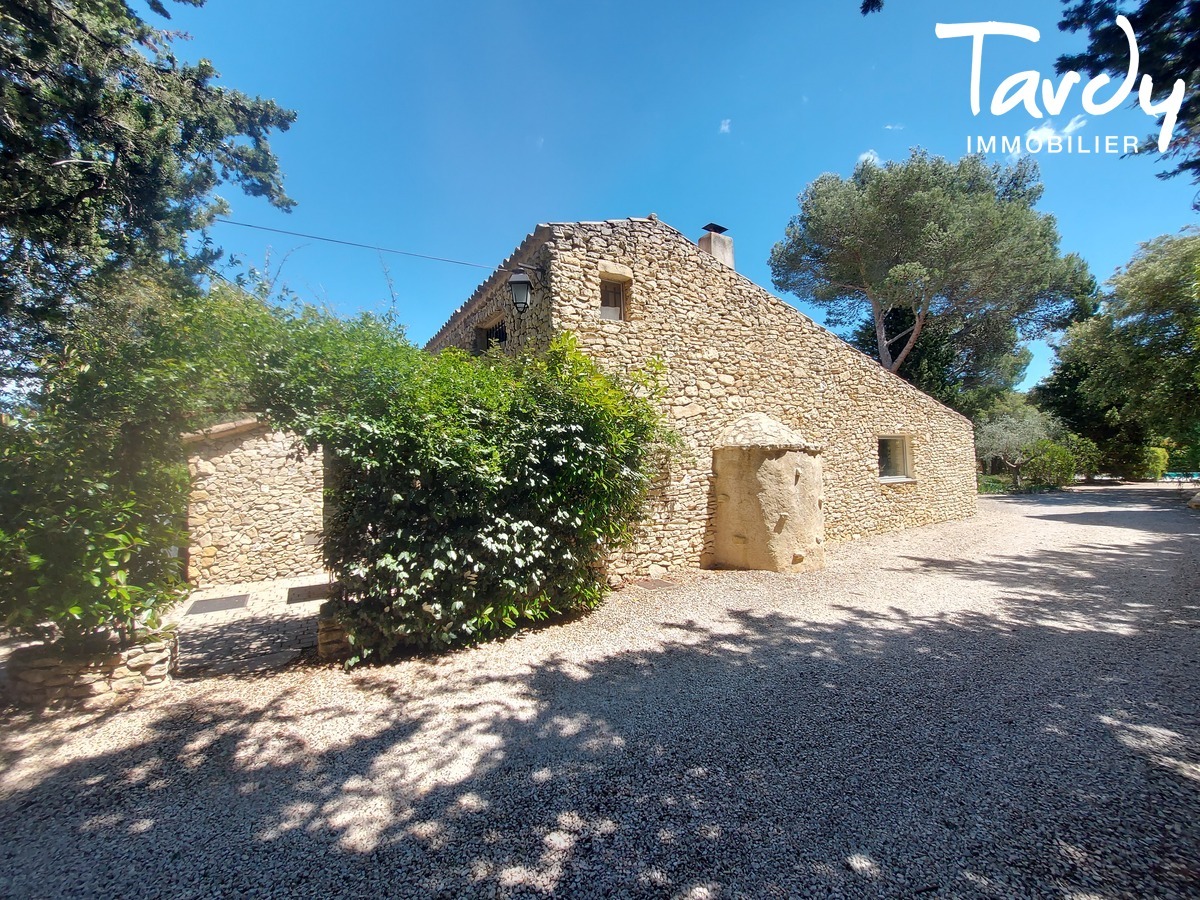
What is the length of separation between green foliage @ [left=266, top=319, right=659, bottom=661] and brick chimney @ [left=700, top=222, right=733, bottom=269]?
557 cm

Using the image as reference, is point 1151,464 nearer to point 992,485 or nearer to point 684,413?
point 992,485

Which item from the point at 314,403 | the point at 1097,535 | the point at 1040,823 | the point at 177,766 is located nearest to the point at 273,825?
the point at 177,766

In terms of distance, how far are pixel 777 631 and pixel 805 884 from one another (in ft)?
10.7

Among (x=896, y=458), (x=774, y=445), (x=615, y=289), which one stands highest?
(x=615, y=289)

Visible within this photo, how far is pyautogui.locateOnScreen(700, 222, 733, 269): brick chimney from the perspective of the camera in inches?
365

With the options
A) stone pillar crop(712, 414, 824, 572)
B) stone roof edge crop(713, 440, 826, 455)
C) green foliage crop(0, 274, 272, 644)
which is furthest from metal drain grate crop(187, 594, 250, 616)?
stone roof edge crop(713, 440, 826, 455)

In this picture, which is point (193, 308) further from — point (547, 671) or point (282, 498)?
point (282, 498)

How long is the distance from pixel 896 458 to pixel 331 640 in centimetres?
1269

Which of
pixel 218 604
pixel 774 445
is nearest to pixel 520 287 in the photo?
pixel 774 445

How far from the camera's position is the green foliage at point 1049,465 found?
70.4ft

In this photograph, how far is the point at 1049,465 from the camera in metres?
21.6

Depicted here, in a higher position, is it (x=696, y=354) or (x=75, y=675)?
(x=696, y=354)

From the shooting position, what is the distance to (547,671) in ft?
14.0

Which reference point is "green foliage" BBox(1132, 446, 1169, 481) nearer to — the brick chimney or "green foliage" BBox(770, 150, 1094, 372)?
"green foliage" BBox(770, 150, 1094, 372)
